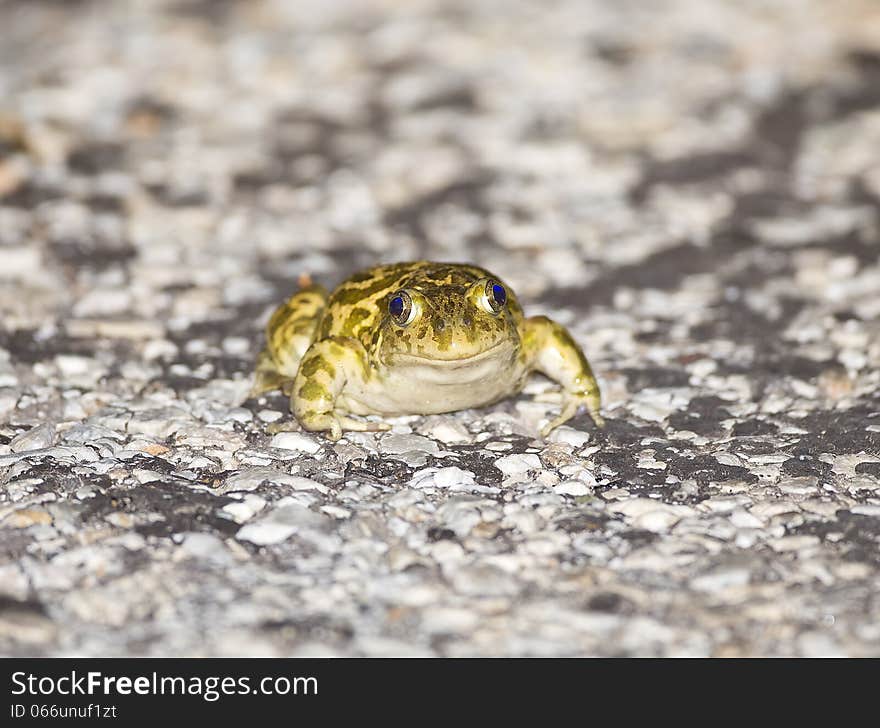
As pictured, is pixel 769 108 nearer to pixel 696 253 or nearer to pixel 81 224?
pixel 696 253

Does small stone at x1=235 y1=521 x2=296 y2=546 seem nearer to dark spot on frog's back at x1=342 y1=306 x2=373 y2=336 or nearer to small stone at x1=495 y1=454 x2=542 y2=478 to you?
small stone at x1=495 y1=454 x2=542 y2=478

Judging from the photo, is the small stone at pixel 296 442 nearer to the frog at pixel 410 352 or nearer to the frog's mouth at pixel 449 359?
the frog at pixel 410 352

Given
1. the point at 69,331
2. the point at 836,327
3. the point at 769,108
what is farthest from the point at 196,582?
the point at 769,108

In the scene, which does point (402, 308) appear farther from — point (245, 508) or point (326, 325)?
point (245, 508)

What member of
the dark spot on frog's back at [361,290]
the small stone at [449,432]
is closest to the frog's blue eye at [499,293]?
the dark spot on frog's back at [361,290]

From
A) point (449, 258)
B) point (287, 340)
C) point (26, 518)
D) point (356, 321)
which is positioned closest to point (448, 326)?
point (356, 321)

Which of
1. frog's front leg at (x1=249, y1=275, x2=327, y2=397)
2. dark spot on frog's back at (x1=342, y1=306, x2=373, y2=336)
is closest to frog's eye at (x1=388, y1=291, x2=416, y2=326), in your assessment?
dark spot on frog's back at (x1=342, y1=306, x2=373, y2=336)

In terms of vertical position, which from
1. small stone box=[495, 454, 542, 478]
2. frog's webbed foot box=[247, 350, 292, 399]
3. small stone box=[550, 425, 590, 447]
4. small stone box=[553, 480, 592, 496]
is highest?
→ frog's webbed foot box=[247, 350, 292, 399]
